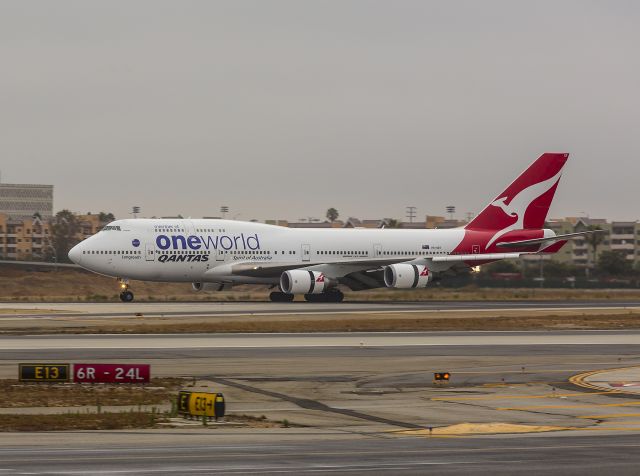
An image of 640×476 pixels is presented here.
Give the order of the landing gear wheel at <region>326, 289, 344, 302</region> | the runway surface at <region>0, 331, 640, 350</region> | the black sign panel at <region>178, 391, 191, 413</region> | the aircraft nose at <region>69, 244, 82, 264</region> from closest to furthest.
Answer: the black sign panel at <region>178, 391, 191, 413</region> → the runway surface at <region>0, 331, 640, 350</region> → the aircraft nose at <region>69, 244, 82, 264</region> → the landing gear wheel at <region>326, 289, 344, 302</region>

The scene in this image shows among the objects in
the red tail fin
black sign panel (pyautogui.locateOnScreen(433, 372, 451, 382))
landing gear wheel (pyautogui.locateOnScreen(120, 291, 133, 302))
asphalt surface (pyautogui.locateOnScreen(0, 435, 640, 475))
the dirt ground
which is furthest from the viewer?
the red tail fin

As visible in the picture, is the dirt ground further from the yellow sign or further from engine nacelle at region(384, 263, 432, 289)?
engine nacelle at region(384, 263, 432, 289)

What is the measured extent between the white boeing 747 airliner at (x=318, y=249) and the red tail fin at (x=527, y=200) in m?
0.08

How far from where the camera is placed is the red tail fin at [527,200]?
90.8 m

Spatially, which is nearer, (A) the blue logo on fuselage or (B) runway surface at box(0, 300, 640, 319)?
(B) runway surface at box(0, 300, 640, 319)

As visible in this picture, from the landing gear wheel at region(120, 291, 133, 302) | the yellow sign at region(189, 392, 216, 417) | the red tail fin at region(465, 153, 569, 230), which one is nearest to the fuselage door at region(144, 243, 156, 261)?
the landing gear wheel at region(120, 291, 133, 302)

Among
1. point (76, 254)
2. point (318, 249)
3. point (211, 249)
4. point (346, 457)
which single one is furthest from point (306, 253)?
point (346, 457)

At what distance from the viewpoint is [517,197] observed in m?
91.3

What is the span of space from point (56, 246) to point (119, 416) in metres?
127

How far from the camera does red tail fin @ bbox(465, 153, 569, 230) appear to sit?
9081cm

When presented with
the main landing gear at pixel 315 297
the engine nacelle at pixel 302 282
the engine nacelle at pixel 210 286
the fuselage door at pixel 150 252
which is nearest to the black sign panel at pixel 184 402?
the engine nacelle at pixel 302 282

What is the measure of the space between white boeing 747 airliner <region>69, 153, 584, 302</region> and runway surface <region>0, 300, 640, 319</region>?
222cm

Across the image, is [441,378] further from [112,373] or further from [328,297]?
[328,297]

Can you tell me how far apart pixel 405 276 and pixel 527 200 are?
15.2 meters
